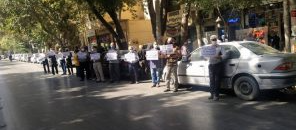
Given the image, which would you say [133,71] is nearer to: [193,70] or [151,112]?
[193,70]

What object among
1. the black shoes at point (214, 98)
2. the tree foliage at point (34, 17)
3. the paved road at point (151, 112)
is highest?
the tree foliage at point (34, 17)

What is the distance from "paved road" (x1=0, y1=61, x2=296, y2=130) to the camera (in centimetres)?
757

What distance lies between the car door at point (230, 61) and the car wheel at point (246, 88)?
29cm

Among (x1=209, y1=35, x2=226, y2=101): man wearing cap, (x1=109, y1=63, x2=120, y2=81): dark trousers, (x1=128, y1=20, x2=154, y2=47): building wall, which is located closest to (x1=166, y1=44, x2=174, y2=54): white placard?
(x1=209, y1=35, x2=226, y2=101): man wearing cap

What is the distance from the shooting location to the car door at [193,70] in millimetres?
11288

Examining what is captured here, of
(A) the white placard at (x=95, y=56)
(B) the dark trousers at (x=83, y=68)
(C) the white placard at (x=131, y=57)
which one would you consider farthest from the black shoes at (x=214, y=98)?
(B) the dark trousers at (x=83, y=68)

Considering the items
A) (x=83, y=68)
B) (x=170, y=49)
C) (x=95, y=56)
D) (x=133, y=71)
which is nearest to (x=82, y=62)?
(x=83, y=68)

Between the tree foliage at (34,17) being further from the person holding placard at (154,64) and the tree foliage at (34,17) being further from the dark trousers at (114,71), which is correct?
the person holding placard at (154,64)

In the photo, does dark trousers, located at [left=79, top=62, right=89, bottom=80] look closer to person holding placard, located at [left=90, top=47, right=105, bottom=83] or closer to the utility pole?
person holding placard, located at [left=90, top=47, right=105, bottom=83]

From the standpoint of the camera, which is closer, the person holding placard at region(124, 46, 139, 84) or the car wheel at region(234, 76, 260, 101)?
the car wheel at region(234, 76, 260, 101)

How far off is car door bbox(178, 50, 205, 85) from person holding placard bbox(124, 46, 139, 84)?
339 cm

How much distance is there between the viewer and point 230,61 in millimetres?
10109

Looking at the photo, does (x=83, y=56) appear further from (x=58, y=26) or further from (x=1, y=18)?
(x=1, y=18)

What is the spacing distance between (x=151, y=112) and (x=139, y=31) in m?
28.7
